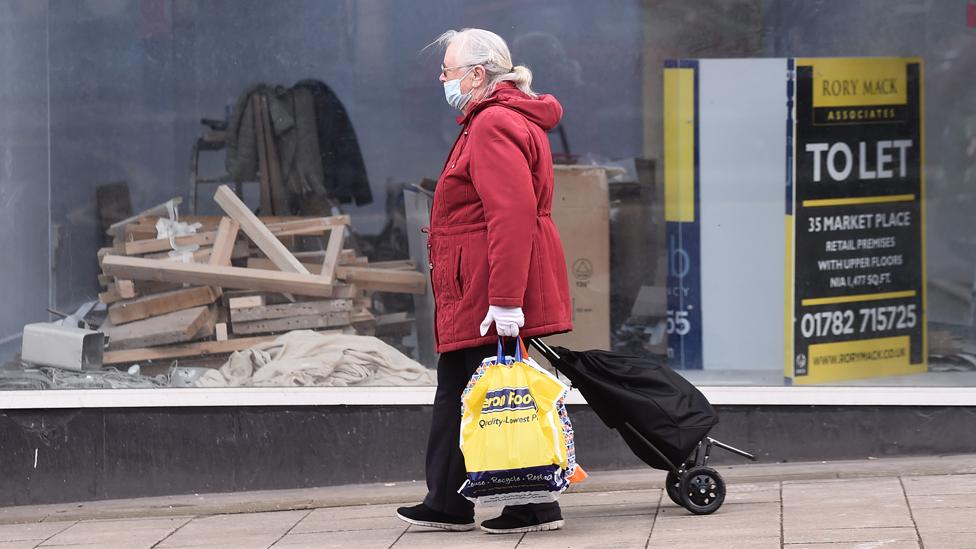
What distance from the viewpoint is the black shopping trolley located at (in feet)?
16.1

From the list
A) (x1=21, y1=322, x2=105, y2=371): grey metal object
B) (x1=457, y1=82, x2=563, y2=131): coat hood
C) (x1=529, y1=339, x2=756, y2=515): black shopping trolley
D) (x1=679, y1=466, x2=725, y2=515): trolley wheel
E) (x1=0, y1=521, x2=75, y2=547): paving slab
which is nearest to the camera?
Answer: (x1=457, y1=82, x2=563, y2=131): coat hood

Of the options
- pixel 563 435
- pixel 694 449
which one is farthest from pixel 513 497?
pixel 694 449

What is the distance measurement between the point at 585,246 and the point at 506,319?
6.95 feet

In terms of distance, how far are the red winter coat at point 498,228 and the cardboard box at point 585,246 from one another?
163 centimetres

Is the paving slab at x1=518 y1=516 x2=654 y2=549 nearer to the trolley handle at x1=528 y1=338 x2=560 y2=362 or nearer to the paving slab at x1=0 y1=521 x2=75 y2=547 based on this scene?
the trolley handle at x1=528 y1=338 x2=560 y2=362

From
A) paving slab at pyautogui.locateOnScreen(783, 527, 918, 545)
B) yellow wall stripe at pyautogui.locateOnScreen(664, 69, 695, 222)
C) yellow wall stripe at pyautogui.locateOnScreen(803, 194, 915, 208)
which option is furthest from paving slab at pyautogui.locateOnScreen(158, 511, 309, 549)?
yellow wall stripe at pyautogui.locateOnScreen(803, 194, 915, 208)

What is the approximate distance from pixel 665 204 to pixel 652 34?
0.82m

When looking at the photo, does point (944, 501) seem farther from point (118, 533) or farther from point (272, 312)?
point (118, 533)

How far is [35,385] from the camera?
6.43 m

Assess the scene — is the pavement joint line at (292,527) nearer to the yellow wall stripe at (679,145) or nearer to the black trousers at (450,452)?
the black trousers at (450,452)

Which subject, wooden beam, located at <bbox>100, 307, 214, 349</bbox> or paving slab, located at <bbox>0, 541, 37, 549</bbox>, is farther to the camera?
wooden beam, located at <bbox>100, 307, 214, 349</bbox>

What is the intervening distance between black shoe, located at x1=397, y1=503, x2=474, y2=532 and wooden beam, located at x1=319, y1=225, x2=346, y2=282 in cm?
184

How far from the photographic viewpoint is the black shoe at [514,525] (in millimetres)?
4949

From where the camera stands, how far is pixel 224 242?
6.62 m
